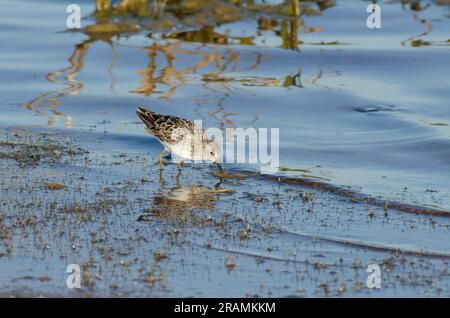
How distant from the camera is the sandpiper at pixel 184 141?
439 inches

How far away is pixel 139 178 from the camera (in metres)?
10.9

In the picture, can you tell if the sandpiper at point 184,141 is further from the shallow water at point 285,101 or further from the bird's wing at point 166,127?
the shallow water at point 285,101

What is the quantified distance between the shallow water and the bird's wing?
19.2 inches

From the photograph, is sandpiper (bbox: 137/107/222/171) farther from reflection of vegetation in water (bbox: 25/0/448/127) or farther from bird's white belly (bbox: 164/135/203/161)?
reflection of vegetation in water (bbox: 25/0/448/127)

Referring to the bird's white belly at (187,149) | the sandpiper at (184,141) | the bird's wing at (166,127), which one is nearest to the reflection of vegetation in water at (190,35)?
the bird's wing at (166,127)

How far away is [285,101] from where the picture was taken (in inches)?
571

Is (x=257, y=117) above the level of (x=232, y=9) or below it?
below

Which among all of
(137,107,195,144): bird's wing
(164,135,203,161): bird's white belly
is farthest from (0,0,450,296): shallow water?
(137,107,195,144): bird's wing

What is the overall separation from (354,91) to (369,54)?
218cm

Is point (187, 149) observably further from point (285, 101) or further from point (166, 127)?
point (285, 101)

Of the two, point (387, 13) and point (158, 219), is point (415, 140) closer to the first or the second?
point (158, 219)

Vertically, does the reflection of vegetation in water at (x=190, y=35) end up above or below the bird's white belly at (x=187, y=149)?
above

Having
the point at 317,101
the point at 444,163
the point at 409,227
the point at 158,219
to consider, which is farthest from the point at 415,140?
the point at 158,219

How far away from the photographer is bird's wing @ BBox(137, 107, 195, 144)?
11.2 meters
